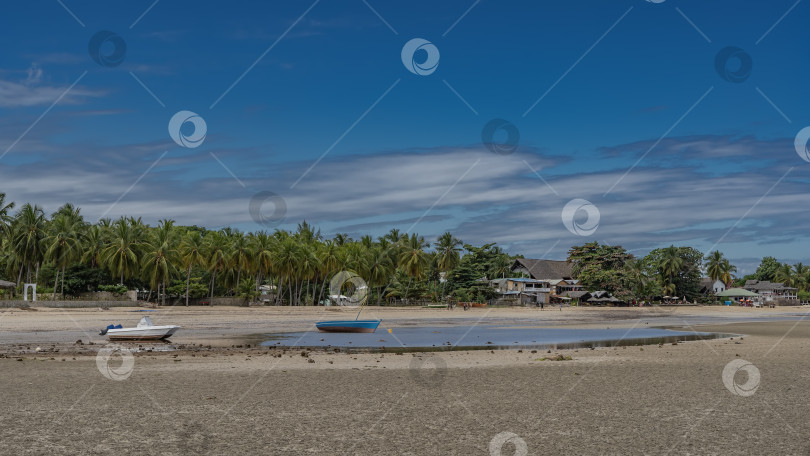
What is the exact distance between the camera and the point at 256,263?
95000 millimetres

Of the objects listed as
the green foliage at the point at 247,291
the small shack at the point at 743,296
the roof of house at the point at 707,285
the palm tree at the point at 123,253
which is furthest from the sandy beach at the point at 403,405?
the roof of house at the point at 707,285

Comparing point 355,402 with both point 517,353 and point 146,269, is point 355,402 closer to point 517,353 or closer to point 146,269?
point 517,353

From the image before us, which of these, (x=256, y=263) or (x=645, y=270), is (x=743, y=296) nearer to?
(x=645, y=270)

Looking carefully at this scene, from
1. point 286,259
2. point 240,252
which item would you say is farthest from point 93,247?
point 286,259

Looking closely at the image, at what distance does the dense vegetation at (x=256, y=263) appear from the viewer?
85062 mm

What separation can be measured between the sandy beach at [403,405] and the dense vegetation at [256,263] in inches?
2561

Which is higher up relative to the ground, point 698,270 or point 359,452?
point 698,270

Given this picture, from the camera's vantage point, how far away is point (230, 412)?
12.8 metres

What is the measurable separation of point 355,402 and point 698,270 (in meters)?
Result: 141

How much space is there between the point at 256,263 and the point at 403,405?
83.8 m

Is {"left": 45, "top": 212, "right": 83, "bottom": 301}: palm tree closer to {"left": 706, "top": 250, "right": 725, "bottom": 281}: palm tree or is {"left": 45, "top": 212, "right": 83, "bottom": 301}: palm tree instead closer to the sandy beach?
the sandy beach

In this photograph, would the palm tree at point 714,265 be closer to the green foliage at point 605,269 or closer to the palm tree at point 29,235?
the green foliage at point 605,269

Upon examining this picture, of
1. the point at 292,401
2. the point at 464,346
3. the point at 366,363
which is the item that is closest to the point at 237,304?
the point at 464,346

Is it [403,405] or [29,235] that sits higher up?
[29,235]
